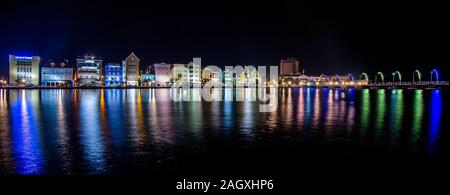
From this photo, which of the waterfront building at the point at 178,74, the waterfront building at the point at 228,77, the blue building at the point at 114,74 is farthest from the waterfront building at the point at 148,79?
the waterfront building at the point at 228,77

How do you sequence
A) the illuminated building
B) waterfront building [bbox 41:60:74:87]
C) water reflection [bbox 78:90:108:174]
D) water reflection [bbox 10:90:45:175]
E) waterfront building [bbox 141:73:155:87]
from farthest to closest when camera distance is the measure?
waterfront building [bbox 141:73:155:87], the illuminated building, waterfront building [bbox 41:60:74:87], water reflection [bbox 78:90:108:174], water reflection [bbox 10:90:45:175]

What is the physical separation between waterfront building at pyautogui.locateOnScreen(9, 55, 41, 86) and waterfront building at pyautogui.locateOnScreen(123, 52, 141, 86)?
24302 millimetres

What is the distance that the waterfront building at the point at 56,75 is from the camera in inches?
4350

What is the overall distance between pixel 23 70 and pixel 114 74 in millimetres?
23920

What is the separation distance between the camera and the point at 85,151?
9820mm

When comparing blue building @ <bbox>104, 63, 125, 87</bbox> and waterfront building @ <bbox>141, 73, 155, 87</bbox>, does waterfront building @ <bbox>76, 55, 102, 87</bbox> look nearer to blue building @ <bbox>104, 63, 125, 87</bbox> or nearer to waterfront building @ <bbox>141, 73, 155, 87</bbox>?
blue building @ <bbox>104, 63, 125, 87</bbox>

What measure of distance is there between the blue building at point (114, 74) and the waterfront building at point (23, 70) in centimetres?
1847

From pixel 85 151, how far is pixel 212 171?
376 centimetres

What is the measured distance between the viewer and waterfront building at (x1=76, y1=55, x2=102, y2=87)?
114 metres

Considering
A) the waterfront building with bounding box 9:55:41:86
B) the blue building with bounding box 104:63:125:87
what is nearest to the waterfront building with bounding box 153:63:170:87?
the blue building with bounding box 104:63:125:87

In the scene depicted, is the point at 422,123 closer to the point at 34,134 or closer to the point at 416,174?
the point at 416,174

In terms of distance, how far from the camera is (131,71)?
121m
